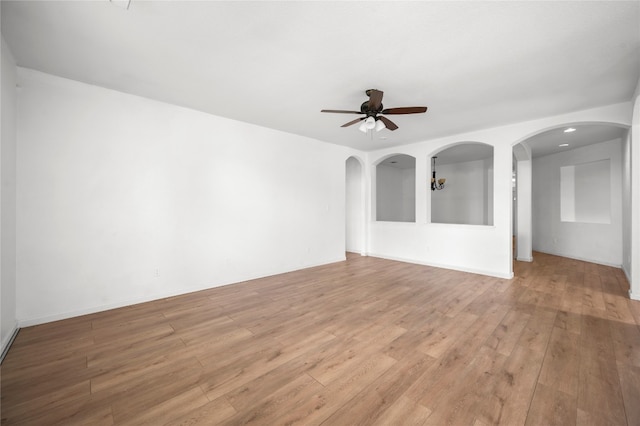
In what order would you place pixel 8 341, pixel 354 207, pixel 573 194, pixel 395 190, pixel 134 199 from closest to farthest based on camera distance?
pixel 8 341 < pixel 134 199 < pixel 573 194 < pixel 354 207 < pixel 395 190

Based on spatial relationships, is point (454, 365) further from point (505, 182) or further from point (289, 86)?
point (505, 182)

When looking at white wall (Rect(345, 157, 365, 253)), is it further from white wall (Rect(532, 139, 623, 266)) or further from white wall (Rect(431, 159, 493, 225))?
white wall (Rect(532, 139, 623, 266))

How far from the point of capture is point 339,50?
2389 millimetres

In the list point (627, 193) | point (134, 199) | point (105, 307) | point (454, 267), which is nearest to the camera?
point (105, 307)

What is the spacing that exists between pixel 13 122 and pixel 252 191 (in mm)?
2820

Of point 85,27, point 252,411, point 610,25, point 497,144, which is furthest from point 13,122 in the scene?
point 497,144

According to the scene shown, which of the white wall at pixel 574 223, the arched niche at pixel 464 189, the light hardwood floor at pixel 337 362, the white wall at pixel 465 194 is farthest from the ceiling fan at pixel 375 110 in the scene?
the white wall at pixel 465 194

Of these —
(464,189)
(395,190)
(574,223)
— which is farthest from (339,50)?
(464,189)

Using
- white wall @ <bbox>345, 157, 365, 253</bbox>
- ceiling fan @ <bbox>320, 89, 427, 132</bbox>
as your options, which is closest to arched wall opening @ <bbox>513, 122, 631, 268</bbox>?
white wall @ <bbox>345, 157, 365, 253</bbox>

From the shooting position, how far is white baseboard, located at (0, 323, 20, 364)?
7.11ft

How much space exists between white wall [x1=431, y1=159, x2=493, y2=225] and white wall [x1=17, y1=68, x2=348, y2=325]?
6.58m

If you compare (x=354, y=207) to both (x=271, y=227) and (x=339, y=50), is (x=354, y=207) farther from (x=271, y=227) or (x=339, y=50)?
(x=339, y=50)

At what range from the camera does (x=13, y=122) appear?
2.57m

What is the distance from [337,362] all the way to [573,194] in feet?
26.1
